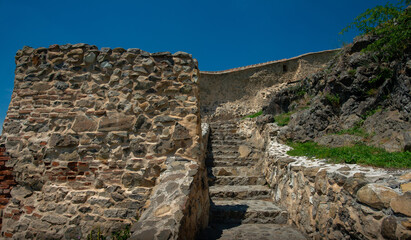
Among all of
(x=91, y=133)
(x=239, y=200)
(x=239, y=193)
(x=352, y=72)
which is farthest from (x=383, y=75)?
(x=91, y=133)

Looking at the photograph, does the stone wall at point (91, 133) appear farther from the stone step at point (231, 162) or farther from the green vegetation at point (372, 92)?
the green vegetation at point (372, 92)

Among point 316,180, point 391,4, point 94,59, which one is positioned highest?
point 391,4

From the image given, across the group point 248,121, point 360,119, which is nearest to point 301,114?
point 360,119

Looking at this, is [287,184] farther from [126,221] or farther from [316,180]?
[126,221]

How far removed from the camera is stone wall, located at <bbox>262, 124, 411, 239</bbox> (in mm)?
2191

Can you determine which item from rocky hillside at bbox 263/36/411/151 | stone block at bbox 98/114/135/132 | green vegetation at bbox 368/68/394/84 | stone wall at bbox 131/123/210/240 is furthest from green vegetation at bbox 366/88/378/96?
stone block at bbox 98/114/135/132

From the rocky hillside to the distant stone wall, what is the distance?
36.8 ft

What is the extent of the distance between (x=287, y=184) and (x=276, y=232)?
3.66 feet

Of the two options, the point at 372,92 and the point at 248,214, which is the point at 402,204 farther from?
the point at 372,92

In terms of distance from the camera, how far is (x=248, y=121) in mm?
10305

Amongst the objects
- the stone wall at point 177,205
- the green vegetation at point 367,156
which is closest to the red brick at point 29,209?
the stone wall at point 177,205

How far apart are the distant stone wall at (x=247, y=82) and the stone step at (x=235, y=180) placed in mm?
13134

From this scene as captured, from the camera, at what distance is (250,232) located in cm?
389

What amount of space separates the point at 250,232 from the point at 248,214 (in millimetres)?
620
